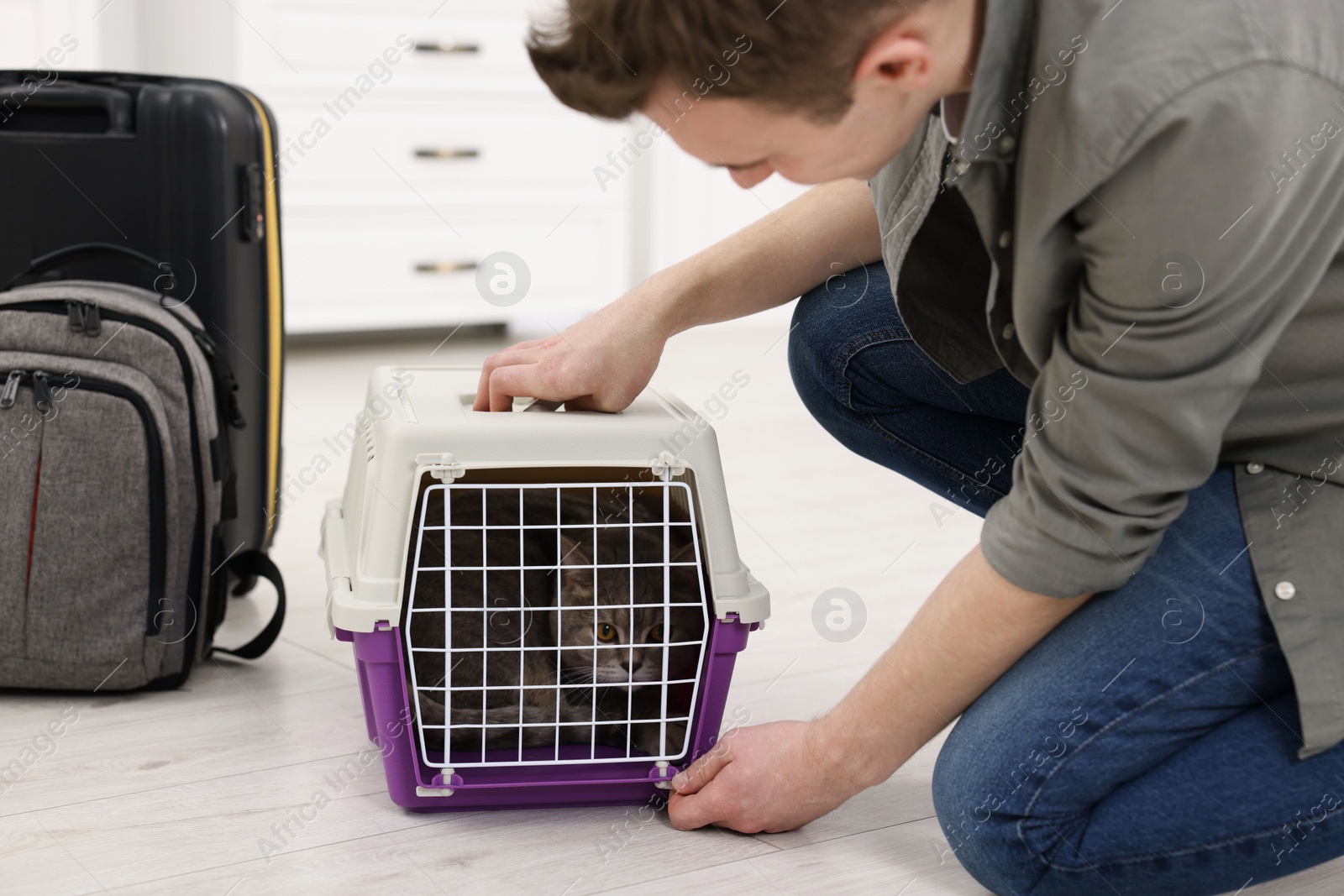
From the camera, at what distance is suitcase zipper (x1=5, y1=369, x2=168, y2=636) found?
1.17 metres

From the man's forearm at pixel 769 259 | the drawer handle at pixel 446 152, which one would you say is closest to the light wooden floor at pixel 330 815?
the man's forearm at pixel 769 259

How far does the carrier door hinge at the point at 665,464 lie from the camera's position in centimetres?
98

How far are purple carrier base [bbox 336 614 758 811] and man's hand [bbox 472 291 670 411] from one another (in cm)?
22

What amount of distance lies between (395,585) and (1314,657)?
0.65m

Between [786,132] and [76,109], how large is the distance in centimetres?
104

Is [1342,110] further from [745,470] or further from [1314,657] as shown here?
[745,470]

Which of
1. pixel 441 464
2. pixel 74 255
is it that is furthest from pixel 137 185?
pixel 441 464

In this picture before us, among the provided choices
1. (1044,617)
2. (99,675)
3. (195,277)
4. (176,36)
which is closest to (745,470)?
(195,277)

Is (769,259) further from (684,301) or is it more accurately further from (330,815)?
(330,815)

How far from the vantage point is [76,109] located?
4.57ft

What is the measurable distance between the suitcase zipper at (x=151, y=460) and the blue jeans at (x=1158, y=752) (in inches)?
30.5

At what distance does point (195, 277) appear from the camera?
4.64ft

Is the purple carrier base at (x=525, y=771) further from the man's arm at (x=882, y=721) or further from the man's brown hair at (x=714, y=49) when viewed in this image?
the man's brown hair at (x=714, y=49)

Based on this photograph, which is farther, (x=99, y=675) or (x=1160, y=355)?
(x=99, y=675)
